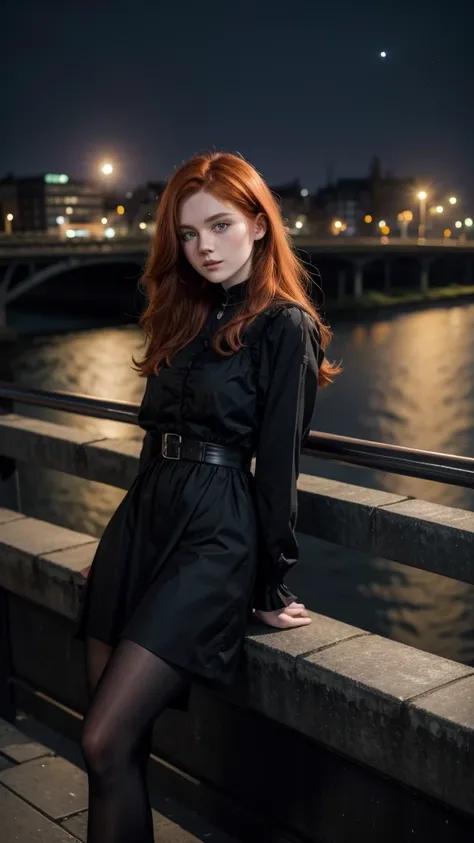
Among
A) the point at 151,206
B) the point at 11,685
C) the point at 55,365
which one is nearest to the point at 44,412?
the point at 55,365

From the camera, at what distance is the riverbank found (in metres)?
56.9

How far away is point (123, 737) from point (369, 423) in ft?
86.5

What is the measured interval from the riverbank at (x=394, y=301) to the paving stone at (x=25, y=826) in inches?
2017

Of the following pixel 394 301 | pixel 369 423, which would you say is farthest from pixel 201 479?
pixel 394 301

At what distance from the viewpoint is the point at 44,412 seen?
1175 inches

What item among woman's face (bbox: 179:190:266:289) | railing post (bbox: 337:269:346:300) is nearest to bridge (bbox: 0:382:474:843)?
woman's face (bbox: 179:190:266:289)

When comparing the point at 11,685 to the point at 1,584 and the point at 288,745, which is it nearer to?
the point at 1,584

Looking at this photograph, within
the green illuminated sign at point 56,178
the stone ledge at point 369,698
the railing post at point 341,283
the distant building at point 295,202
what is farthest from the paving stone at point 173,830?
the green illuminated sign at point 56,178

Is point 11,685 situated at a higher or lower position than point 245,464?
lower

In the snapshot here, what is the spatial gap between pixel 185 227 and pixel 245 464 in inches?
25.7

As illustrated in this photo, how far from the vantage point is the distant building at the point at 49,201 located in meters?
142

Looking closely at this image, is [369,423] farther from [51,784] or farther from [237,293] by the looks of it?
[237,293]

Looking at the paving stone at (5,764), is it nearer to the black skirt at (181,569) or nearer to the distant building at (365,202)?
the black skirt at (181,569)

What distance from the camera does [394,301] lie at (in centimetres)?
6116
